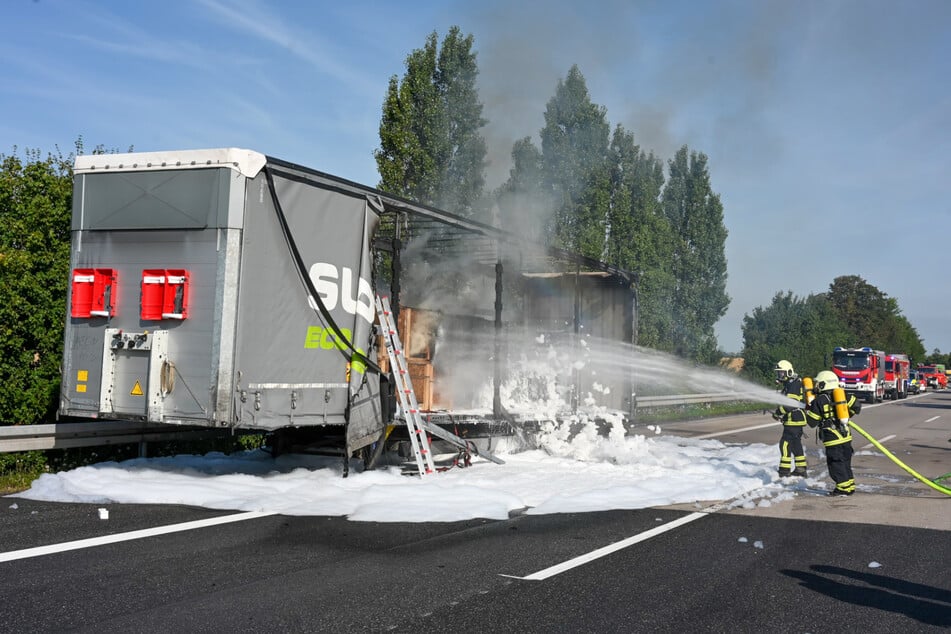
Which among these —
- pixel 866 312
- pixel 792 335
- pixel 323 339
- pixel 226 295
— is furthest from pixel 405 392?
pixel 866 312

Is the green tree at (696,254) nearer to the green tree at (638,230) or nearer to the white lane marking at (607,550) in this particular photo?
the green tree at (638,230)

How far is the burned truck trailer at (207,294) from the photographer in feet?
26.6

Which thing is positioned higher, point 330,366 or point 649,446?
point 330,366

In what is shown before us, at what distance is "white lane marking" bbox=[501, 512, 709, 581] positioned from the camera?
581cm

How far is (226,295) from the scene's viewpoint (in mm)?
8070

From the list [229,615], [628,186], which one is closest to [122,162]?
[229,615]

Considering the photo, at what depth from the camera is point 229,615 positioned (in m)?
4.70

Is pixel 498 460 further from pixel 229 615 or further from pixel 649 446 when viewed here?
pixel 229 615

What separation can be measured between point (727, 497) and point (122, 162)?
25.8ft

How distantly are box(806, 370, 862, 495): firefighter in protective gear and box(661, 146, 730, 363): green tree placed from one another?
24868mm

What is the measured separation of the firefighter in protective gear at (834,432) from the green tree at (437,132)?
12.9m

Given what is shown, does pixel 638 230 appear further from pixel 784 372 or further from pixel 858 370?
pixel 784 372

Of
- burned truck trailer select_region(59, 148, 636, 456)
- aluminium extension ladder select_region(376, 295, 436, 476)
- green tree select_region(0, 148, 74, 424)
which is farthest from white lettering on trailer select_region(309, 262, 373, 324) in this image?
green tree select_region(0, 148, 74, 424)

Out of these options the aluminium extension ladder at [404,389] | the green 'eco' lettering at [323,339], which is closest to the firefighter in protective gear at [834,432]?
the aluminium extension ladder at [404,389]
